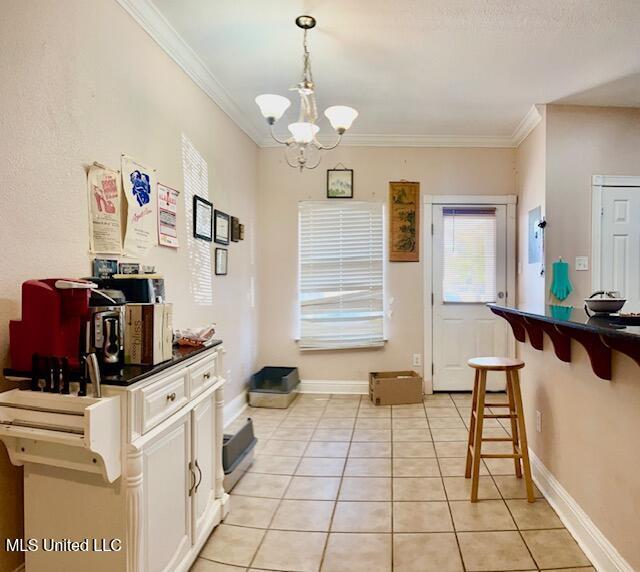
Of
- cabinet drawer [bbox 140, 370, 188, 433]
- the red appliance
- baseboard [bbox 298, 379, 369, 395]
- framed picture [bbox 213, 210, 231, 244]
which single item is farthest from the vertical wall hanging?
the red appliance

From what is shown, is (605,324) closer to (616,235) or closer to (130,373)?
(130,373)

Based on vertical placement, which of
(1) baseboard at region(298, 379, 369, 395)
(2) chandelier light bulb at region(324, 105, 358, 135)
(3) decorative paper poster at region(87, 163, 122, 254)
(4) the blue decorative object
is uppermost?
(2) chandelier light bulb at region(324, 105, 358, 135)

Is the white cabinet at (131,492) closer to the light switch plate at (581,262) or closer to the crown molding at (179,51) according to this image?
the crown molding at (179,51)

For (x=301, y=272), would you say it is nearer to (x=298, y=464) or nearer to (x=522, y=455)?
(x=298, y=464)

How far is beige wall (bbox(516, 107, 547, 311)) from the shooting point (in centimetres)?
353

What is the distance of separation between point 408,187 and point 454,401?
7.39 feet

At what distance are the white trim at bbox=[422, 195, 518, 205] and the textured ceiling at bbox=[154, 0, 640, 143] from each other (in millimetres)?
833

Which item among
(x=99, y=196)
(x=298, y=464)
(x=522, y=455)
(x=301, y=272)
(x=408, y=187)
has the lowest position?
(x=298, y=464)

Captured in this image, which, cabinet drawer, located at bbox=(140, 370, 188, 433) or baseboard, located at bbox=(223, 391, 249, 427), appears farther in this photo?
baseboard, located at bbox=(223, 391, 249, 427)

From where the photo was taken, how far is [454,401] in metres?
4.05

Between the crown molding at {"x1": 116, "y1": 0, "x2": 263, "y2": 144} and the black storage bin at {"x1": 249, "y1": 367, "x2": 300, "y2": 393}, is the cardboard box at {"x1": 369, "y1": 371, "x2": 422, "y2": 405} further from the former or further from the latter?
the crown molding at {"x1": 116, "y1": 0, "x2": 263, "y2": 144}

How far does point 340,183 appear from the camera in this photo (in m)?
4.30

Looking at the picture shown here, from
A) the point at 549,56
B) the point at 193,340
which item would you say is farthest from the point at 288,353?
the point at 549,56

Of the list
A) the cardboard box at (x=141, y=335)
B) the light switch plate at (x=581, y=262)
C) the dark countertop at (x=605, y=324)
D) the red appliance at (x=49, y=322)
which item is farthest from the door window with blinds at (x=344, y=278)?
the red appliance at (x=49, y=322)
